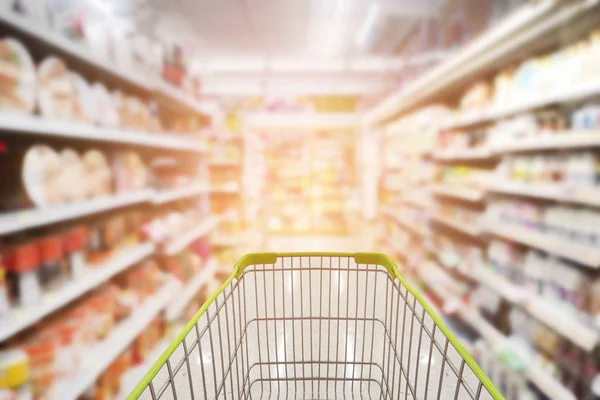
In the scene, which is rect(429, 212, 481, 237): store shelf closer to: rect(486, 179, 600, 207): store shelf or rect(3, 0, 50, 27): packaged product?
rect(486, 179, 600, 207): store shelf

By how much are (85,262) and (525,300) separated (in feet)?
7.63

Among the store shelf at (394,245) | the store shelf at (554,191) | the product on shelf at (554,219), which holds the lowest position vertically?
the store shelf at (394,245)

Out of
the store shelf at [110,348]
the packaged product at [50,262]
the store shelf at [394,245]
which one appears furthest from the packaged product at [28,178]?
the store shelf at [394,245]

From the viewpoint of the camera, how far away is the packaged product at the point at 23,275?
3.65 ft

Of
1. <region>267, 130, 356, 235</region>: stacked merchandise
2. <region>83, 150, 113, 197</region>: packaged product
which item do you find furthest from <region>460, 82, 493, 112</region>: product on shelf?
<region>267, 130, 356, 235</region>: stacked merchandise

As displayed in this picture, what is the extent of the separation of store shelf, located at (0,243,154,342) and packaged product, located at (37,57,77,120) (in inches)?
28.1

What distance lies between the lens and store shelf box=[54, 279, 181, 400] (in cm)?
126

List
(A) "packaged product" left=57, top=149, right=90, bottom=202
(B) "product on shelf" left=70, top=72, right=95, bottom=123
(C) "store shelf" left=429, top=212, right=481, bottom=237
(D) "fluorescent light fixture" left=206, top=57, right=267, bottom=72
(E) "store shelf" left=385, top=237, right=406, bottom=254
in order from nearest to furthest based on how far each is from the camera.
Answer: (A) "packaged product" left=57, top=149, right=90, bottom=202
(B) "product on shelf" left=70, top=72, right=95, bottom=123
(C) "store shelf" left=429, top=212, right=481, bottom=237
(E) "store shelf" left=385, top=237, right=406, bottom=254
(D) "fluorescent light fixture" left=206, top=57, right=267, bottom=72

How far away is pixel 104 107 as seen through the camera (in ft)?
5.35

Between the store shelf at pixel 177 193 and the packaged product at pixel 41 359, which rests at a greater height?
the store shelf at pixel 177 193

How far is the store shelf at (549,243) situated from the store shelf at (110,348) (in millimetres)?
2189

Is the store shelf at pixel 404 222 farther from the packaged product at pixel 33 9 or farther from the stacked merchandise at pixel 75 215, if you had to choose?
the packaged product at pixel 33 9

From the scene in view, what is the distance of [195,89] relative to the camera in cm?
313

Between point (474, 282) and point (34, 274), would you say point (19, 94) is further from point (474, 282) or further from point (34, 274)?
point (474, 282)
